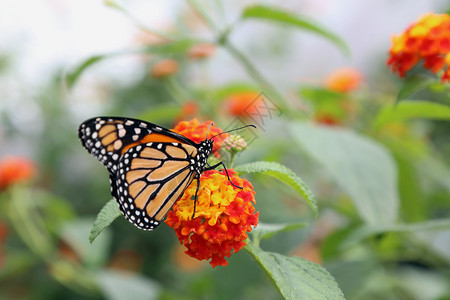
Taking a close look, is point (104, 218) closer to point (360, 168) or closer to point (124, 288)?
point (360, 168)

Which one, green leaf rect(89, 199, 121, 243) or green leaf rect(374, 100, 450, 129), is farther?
green leaf rect(374, 100, 450, 129)

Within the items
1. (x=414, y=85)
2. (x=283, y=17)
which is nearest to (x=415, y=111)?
(x=414, y=85)

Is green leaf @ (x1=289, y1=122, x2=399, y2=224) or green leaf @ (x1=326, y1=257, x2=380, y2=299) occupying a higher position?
green leaf @ (x1=289, y1=122, x2=399, y2=224)

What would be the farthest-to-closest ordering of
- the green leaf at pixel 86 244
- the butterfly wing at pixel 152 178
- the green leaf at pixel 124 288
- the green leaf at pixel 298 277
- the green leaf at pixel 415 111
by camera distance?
the green leaf at pixel 86 244, the green leaf at pixel 124 288, the green leaf at pixel 415 111, the butterfly wing at pixel 152 178, the green leaf at pixel 298 277

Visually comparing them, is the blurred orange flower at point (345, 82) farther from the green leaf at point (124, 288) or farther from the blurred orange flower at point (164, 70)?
the green leaf at point (124, 288)

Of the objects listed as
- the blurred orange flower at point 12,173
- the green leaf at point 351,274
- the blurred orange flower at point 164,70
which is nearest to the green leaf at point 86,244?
the blurred orange flower at point 12,173

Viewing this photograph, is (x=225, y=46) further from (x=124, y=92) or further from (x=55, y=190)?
(x=55, y=190)

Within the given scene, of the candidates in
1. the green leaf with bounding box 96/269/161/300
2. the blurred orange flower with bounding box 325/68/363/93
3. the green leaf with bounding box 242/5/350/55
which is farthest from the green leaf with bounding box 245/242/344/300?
the blurred orange flower with bounding box 325/68/363/93

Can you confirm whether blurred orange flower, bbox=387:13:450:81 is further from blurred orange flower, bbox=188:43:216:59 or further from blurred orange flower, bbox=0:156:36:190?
blurred orange flower, bbox=0:156:36:190
